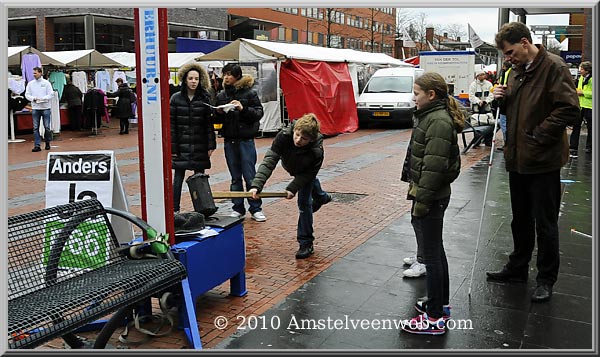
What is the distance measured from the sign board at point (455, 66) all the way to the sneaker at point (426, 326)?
73.0ft

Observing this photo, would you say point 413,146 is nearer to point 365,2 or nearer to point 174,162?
point 365,2

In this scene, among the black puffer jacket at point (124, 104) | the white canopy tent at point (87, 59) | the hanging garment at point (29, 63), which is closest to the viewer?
the hanging garment at point (29, 63)

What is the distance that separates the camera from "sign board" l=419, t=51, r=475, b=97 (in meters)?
26.0

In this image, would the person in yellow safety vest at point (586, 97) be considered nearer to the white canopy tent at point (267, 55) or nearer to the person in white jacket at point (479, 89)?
the person in white jacket at point (479, 89)

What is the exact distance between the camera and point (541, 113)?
4.90 meters

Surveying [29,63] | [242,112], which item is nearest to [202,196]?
[242,112]

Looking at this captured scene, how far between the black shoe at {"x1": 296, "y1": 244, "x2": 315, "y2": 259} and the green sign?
2.20m

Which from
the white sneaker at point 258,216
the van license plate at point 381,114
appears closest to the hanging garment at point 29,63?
the van license plate at point 381,114

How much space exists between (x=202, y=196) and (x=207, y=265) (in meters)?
0.73

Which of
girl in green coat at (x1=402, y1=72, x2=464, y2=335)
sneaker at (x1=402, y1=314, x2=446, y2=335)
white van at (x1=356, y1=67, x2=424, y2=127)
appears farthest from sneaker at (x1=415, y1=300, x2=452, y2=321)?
white van at (x1=356, y1=67, x2=424, y2=127)

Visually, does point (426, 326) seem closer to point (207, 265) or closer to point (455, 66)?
point (207, 265)

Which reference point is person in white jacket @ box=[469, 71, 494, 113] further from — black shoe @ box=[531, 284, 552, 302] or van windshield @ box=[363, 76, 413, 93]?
black shoe @ box=[531, 284, 552, 302]

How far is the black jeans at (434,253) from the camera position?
4367mm

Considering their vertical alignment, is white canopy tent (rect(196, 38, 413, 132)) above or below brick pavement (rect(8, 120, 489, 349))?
above
